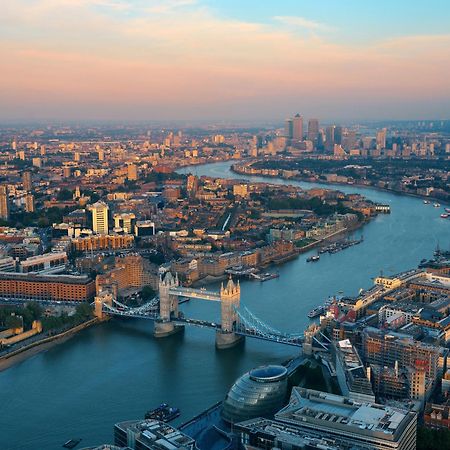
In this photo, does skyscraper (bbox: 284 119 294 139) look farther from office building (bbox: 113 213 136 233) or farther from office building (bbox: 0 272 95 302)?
office building (bbox: 0 272 95 302)

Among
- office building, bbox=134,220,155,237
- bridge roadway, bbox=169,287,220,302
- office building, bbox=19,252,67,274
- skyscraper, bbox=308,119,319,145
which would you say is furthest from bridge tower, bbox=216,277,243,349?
skyscraper, bbox=308,119,319,145

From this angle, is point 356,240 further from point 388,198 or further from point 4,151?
point 4,151

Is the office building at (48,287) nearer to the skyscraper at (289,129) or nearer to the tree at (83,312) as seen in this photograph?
the tree at (83,312)

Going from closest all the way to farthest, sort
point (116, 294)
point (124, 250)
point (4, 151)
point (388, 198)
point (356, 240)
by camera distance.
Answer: point (116, 294)
point (124, 250)
point (356, 240)
point (388, 198)
point (4, 151)

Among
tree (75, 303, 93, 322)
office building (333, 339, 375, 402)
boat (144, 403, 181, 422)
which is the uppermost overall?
office building (333, 339, 375, 402)

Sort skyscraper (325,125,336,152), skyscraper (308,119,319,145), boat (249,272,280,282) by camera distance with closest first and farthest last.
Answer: boat (249,272,280,282), skyscraper (325,125,336,152), skyscraper (308,119,319,145)

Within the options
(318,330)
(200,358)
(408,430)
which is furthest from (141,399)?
(408,430)
